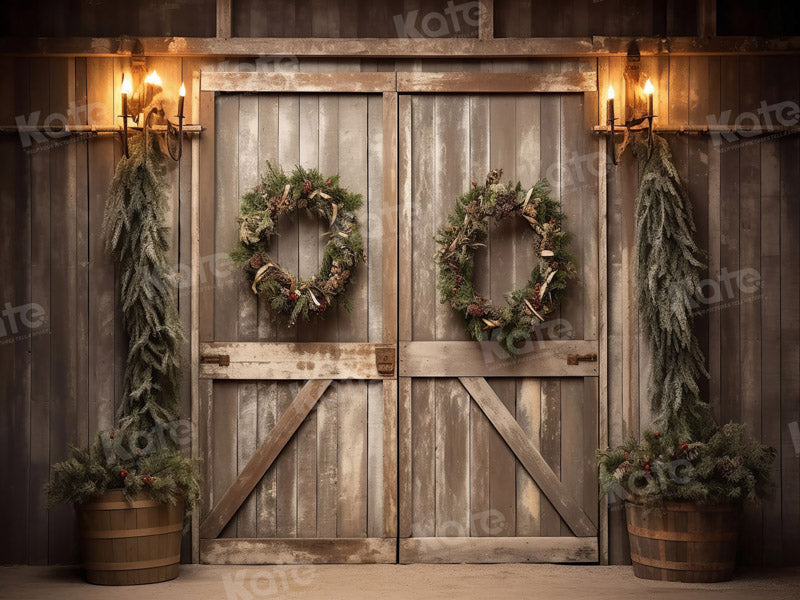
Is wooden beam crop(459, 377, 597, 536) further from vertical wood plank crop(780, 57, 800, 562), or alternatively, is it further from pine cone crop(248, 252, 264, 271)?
pine cone crop(248, 252, 264, 271)

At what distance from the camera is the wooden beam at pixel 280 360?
17.4 feet

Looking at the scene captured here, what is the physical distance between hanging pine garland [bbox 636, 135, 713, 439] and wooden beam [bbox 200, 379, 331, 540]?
1.89m

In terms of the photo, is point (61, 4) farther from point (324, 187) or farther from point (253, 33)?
point (324, 187)

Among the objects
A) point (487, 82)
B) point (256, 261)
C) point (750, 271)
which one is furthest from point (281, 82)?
point (750, 271)

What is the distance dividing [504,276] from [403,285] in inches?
22.2

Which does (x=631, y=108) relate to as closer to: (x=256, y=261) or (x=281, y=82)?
(x=281, y=82)

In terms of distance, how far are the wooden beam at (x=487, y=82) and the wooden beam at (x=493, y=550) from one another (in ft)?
8.12

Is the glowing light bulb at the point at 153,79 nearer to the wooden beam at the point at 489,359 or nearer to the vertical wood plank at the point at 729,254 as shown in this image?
the wooden beam at the point at 489,359

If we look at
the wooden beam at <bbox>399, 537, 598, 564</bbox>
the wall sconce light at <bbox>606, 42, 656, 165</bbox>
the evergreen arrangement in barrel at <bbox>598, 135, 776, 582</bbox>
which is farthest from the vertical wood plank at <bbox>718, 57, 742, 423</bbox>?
the wooden beam at <bbox>399, 537, 598, 564</bbox>

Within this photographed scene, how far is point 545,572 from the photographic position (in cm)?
511

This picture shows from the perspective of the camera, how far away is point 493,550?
5.30m

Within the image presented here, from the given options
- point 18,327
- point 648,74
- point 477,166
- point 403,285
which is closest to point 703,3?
point 648,74

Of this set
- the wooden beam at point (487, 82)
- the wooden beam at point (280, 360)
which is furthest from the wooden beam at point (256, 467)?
the wooden beam at point (487, 82)

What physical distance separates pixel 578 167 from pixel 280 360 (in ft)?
6.48
